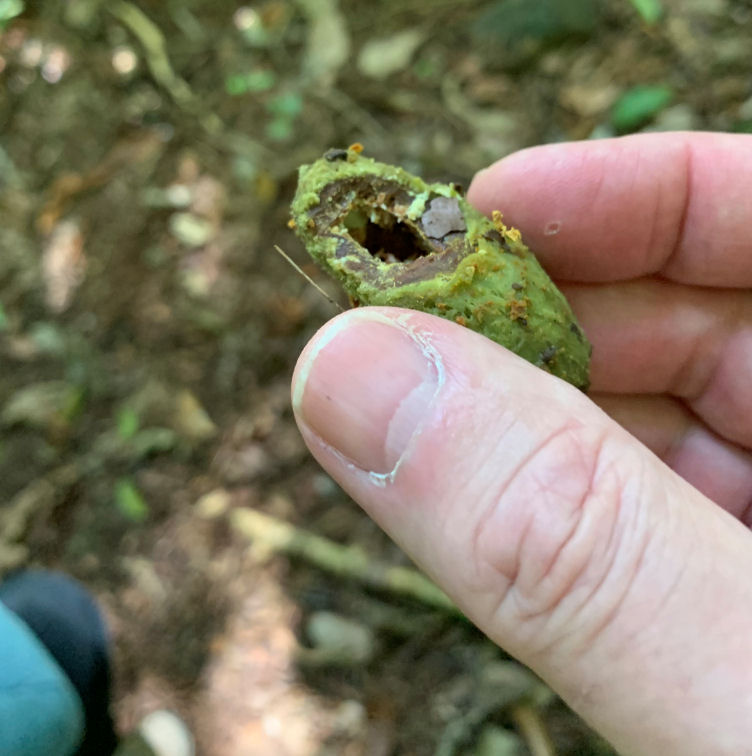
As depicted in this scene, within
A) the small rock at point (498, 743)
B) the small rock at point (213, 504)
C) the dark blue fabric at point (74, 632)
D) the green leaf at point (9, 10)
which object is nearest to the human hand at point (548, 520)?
the small rock at point (498, 743)

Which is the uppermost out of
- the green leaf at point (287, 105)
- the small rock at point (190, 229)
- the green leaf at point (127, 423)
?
the green leaf at point (287, 105)

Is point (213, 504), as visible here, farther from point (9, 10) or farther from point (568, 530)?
point (9, 10)

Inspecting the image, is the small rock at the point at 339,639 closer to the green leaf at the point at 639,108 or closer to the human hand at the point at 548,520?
the human hand at the point at 548,520

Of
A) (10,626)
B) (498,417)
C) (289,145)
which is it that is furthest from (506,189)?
(10,626)

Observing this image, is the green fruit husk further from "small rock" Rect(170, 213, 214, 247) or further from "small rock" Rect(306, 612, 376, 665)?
"small rock" Rect(170, 213, 214, 247)

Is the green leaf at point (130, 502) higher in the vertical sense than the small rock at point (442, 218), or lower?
lower

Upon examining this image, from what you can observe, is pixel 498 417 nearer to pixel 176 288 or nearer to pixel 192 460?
pixel 192 460
